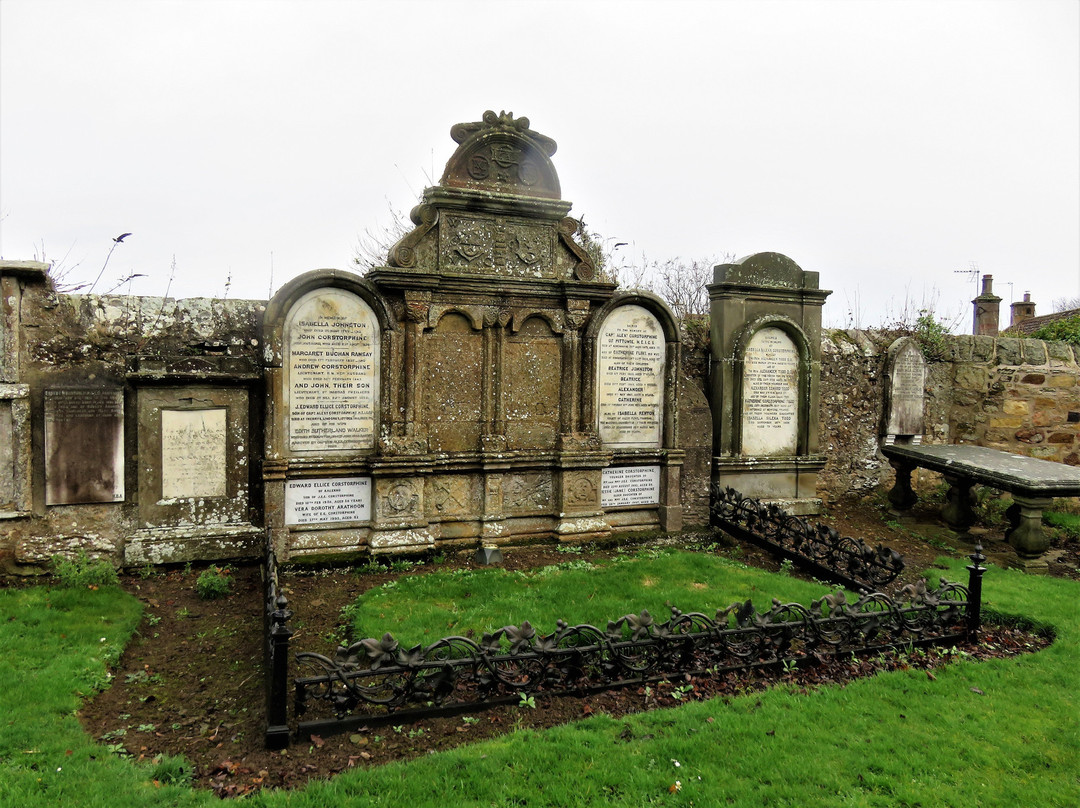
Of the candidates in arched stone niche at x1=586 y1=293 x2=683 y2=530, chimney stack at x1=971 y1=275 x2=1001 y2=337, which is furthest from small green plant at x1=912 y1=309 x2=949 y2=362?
arched stone niche at x1=586 y1=293 x2=683 y2=530

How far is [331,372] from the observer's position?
23.1 feet

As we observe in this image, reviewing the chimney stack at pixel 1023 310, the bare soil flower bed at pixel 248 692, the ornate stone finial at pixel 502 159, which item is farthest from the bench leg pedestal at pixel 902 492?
the chimney stack at pixel 1023 310

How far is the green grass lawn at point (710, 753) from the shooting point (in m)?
3.34

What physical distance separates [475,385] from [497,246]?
5.06 ft

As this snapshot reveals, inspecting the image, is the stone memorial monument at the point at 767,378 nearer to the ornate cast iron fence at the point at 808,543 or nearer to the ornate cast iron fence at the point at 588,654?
the ornate cast iron fence at the point at 808,543

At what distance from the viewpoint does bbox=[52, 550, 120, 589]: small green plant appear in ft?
19.6

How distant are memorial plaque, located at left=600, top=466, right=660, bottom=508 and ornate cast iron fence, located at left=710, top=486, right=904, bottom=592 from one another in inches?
38.6

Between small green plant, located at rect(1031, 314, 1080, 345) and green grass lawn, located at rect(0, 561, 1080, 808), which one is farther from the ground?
small green plant, located at rect(1031, 314, 1080, 345)

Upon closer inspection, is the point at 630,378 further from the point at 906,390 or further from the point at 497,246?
the point at 906,390

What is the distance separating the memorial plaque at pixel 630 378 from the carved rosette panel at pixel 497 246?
1.11 m

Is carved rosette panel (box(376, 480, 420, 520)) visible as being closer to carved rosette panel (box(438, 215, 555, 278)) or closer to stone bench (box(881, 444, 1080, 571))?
carved rosette panel (box(438, 215, 555, 278))

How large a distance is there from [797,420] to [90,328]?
27.6 ft

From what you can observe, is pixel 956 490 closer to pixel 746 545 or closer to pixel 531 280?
pixel 746 545

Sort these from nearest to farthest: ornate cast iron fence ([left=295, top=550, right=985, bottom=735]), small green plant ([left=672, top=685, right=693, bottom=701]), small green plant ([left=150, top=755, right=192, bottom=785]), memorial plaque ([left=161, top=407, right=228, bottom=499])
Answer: small green plant ([left=150, top=755, right=192, bottom=785])
ornate cast iron fence ([left=295, top=550, right=985, bottom=735])
small green plant ([left=672, top=685, right=693, bottom=701])
memorial plaque ([left=161, top=407, right=228, bottom=499])
